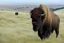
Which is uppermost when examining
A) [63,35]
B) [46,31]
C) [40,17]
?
[40,17]

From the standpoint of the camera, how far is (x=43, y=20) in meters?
9.13

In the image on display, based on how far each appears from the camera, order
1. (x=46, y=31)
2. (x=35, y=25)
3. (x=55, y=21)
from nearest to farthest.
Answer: (x=35, y=25), (x=46, y=31), (x=55, y=21)

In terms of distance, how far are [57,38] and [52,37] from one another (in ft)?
0.79

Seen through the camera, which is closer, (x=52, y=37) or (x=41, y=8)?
(x=41, y=8)

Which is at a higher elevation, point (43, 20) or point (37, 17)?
point (37, 17)

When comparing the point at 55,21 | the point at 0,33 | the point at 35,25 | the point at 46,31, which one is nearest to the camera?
the point at 35,25

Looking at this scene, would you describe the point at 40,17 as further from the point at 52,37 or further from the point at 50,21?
the point at 52,37

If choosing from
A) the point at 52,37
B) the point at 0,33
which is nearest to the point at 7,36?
the point at 0,33

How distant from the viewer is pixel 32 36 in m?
11.4

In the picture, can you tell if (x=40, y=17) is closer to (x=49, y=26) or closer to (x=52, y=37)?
(x=49, y=26)

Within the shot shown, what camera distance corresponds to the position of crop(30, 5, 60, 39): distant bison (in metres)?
8.80

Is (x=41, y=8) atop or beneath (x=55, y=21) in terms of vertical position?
atop

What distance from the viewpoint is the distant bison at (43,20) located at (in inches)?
347

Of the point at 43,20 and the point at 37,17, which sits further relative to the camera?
the point at 43,20
